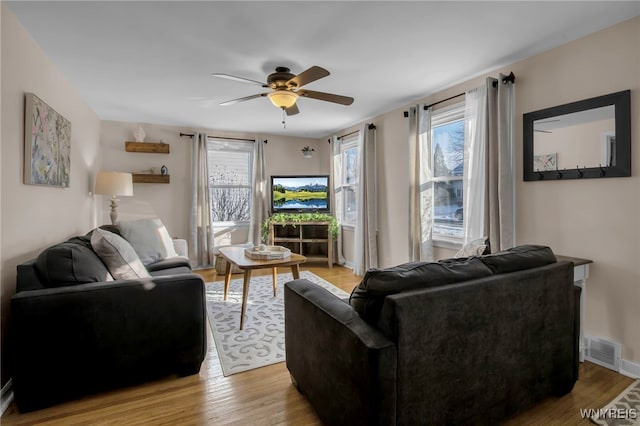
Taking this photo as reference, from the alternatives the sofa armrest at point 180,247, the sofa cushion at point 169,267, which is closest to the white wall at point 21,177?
the sofa cushion at point 169,267

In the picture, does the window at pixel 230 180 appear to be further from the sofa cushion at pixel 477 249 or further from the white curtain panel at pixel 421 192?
the sofa cushion at pixel 477 249

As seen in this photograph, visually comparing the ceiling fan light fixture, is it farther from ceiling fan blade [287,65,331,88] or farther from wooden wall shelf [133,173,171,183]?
wooden wall shelf [133,173,171,183]

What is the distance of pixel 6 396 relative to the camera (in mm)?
1829

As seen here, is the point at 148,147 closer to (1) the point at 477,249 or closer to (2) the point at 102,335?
(2) the point at 102,335

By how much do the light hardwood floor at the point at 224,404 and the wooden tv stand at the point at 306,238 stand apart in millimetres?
3238

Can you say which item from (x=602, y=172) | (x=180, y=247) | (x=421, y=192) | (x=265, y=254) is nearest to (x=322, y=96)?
(x=265, y=254)

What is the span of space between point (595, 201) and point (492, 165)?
78 centimetres

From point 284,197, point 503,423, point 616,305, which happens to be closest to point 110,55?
point 284,197

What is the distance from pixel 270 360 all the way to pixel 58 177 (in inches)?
93.8

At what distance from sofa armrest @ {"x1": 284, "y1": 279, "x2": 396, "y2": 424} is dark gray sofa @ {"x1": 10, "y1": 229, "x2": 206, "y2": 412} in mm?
722

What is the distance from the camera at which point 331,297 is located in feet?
5.51

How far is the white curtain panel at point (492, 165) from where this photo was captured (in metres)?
2.75

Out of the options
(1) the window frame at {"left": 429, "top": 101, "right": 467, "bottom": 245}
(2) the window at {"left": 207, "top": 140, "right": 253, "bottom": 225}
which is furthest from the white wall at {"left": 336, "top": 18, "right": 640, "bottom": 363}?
(2) the window at {"left": 207, "top": 140, "right": 253, "bottom": 225}

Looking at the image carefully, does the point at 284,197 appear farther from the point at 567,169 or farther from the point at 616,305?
the point at 616,305
